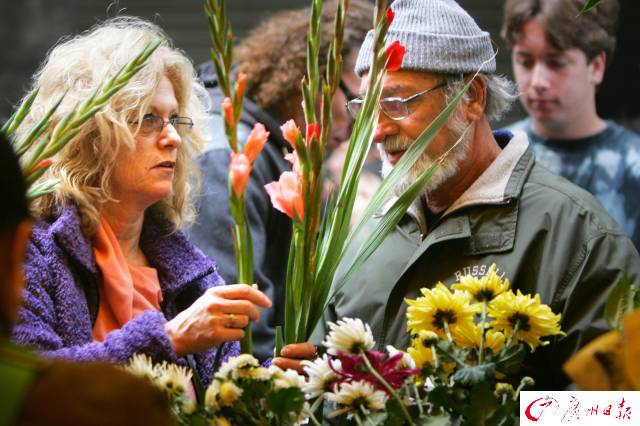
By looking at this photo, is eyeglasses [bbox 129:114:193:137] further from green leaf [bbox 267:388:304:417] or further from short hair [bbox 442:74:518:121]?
green leaf [bbox 267:388:304:417]

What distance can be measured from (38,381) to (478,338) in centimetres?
87

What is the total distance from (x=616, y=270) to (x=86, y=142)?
108 centimetres

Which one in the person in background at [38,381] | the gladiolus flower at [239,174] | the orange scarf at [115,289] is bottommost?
the orange scarf at [115,289]

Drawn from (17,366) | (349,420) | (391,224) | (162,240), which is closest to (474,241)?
(391,224)

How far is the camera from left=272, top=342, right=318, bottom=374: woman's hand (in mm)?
1859

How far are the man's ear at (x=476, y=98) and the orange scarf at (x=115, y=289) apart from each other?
83cm

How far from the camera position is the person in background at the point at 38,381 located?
3.22 feet

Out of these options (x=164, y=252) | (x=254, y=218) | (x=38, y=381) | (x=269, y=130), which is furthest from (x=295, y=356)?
(x=269, y=130)

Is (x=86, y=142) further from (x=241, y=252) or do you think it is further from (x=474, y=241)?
(x=474, y=241)

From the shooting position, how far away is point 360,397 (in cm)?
160

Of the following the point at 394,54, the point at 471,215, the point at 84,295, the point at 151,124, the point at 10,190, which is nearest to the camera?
the point at 10,190

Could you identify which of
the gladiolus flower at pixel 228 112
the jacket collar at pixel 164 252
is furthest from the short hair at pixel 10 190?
the jacket collar at pixel 164 252

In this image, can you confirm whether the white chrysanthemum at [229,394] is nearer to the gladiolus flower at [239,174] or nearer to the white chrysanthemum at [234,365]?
the white chrysanthemum at [234,365]

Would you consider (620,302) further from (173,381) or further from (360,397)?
(173,381)
